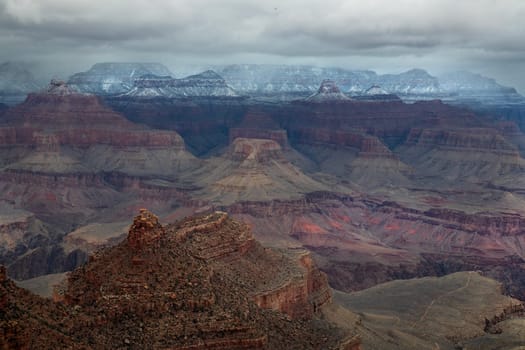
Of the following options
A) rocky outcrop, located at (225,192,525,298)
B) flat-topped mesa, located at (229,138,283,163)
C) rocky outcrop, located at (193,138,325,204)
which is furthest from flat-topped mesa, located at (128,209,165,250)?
flat-topped mesa, located at (229,138,283,163)

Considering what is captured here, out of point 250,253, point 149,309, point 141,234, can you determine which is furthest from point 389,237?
point 149,309

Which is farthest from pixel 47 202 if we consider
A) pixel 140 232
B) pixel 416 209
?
pixel 140 232

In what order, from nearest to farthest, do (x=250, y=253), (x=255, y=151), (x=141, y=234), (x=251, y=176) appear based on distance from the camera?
(x=141, y=234) < (x=250, y=253) < (x=251, y=176) < (x=255, y=151)

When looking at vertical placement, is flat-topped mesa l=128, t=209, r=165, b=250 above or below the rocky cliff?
above

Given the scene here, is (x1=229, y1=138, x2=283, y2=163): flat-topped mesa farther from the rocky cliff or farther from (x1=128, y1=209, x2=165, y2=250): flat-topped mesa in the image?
(x1=128, y1=209, x2=165, y2=250): flat-topped mesa

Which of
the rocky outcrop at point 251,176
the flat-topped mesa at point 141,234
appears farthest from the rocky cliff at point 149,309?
the rocky outcrop at point 251,176

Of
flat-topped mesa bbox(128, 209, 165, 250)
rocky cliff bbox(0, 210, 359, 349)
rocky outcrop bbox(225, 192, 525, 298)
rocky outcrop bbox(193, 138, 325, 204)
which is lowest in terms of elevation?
rocky outcrop bbox(225, 192, 525, 298)

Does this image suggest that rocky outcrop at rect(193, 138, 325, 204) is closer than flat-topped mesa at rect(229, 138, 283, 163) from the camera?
Yes

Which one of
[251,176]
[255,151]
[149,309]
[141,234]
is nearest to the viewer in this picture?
[149,309]

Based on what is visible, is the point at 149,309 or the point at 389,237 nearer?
the point at 149,309

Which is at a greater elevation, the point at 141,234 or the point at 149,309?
the point at 141,234

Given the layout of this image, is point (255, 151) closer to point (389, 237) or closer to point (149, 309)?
point (389, 237)

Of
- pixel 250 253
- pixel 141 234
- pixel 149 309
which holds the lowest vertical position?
pixel 250 253

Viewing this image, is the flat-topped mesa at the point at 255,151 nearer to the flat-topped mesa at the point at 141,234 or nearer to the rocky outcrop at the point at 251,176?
the rocky outcrop at the point at 251,176
